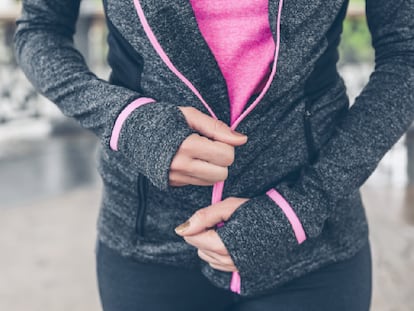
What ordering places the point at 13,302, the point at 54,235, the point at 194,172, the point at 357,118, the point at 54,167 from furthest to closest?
the point at 54,167 → the point at 54,235 → the point at 13,302 → the point at 357,118 → the point at 194,172

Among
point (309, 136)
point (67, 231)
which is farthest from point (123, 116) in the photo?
point (67, 231)

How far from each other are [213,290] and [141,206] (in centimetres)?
18

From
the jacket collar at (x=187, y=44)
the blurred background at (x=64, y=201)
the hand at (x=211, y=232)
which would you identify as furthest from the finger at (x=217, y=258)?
the blurred background at (x=64, y=201)

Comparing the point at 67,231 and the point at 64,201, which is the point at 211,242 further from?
the point at 64,201

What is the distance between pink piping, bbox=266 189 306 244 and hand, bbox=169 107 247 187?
0.10 meters

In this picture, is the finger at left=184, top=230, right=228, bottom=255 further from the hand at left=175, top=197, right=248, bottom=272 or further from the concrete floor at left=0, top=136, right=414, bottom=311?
the concrete floor at left=0, top=136, right=414, bottom=311

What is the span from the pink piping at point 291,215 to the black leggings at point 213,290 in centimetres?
12

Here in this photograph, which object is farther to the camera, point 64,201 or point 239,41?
point 64,201

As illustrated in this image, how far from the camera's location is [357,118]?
85 cm

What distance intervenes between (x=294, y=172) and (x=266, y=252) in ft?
0.51

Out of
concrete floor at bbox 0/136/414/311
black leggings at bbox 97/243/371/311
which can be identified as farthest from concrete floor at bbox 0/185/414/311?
black leggings at bbox 97/243/371/311

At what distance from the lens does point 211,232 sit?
0.80 meters

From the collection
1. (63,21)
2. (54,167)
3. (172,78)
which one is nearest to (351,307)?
(172,78)

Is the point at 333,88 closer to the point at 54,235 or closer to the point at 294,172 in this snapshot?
the point at 294,172
